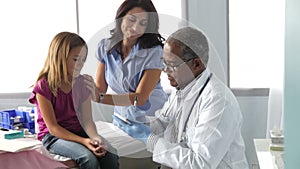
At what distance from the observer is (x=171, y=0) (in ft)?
9.61

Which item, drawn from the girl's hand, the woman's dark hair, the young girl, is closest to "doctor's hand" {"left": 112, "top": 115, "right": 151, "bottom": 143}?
the woman's dark hair

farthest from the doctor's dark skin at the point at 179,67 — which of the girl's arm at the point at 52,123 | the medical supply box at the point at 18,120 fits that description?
the medical supply box at the point at 18,120

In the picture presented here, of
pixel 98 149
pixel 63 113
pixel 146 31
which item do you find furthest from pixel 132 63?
pixel 63 113

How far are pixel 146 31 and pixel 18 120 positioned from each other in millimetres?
1747

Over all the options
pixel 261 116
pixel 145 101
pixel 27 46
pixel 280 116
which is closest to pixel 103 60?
pixel 145 101

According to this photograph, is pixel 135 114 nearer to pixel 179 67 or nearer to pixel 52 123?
pixel 179 67

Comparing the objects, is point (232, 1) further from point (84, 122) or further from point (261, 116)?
point (84, 122)

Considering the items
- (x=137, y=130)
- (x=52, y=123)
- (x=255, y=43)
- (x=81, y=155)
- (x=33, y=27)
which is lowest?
(x=81, y=155)

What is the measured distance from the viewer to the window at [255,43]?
9.20 ft

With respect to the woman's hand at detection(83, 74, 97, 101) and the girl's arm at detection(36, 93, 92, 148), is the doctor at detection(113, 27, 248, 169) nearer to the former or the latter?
the woman's hand at detection(83, 74, 97, 101)

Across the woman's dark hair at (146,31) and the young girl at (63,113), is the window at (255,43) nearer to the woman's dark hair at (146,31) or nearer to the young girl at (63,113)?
the young girl at (63,113)

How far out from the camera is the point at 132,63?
4.72 ft

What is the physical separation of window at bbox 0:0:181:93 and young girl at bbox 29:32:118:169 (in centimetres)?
73

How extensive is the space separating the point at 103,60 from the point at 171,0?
1552mm
